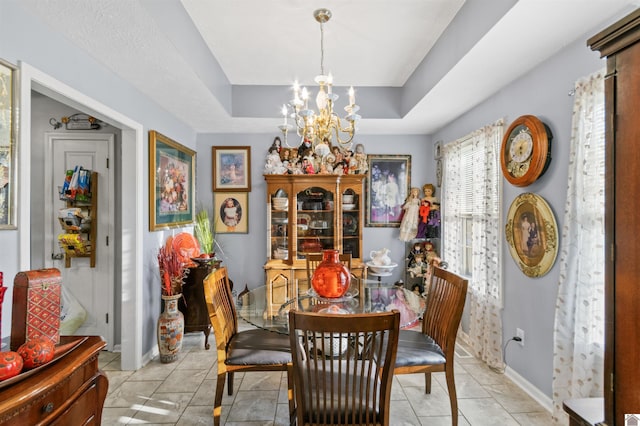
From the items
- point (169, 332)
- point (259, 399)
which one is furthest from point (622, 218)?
point (169, 332)

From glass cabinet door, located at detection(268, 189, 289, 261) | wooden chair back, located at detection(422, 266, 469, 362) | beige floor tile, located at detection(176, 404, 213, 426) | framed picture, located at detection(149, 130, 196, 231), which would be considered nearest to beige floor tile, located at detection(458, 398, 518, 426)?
wooden chair back, located at detection(422, 266, 469, 362)

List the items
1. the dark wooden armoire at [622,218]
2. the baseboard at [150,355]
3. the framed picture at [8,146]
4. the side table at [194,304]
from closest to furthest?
the dark wooden armoire at [622,218] < the framed picture at [8,146] < the baseboard at [150,355] < the side table at [194,304]

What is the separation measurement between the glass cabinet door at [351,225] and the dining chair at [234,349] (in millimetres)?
2135

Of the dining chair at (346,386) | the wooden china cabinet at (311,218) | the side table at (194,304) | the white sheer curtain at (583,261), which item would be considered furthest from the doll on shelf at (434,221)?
the dining chair at (346,386)

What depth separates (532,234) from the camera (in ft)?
7.94

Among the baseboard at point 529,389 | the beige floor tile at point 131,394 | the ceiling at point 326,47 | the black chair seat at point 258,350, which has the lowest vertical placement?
the beige floor tile at point 131,394

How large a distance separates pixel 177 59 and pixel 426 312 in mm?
2514

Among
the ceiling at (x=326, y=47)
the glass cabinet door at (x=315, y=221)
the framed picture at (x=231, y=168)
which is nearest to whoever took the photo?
the ceiling at (x=326, y=47)

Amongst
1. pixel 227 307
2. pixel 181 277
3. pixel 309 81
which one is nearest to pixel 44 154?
pixel 181 277

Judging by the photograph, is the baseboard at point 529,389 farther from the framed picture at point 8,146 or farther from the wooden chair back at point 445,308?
the framed picture at point 8,146

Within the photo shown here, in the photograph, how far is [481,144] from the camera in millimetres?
3156

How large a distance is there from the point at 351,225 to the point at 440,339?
225 centimetres

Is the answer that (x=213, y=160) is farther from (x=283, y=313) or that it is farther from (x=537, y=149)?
(x=537, y=149)

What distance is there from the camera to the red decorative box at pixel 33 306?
1182 mm
